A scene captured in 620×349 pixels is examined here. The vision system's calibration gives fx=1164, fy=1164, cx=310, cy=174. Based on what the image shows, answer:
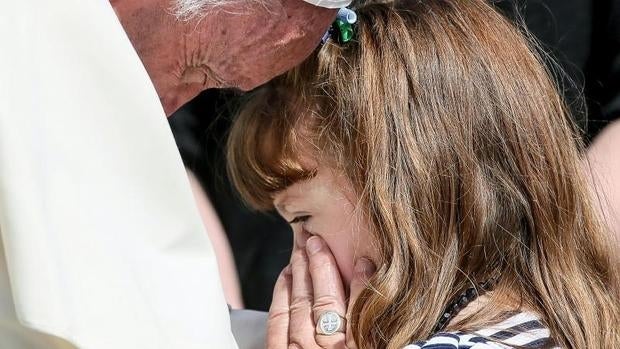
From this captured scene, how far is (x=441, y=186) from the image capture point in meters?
1.80

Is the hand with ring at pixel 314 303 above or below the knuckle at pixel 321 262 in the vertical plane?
below

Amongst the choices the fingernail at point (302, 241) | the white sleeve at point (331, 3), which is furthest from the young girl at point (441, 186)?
the white sleeve at point (331, 3)

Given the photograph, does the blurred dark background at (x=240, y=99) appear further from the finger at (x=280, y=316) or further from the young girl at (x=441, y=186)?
the finger at (x=280, y=316)

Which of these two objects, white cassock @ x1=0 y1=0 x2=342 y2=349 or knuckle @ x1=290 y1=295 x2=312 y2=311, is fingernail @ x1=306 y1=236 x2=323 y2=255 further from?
white cassock @ x1=0 y1=0 x2=342 y2=349

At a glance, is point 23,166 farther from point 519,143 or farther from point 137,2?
point 519,143

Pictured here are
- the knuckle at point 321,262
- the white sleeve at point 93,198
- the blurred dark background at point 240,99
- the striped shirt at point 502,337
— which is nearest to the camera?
the white sleeve at point 93,198

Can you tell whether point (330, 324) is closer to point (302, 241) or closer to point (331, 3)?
point (302, 241)

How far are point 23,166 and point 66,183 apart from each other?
0.06 m

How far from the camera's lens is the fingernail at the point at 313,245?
1871 millimetres

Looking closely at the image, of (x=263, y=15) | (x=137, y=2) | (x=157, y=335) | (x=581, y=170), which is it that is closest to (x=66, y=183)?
(x=157, y=335)

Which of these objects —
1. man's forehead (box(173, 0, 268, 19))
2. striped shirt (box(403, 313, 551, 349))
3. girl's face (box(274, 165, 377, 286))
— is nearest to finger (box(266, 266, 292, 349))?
girl's face (box(274, 165, 377, 286))

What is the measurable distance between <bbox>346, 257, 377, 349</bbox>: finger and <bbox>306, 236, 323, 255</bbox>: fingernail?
78mm

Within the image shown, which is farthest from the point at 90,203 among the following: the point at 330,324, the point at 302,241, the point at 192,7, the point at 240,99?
the point at 240,99

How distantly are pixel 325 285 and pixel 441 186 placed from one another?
24 centimetres
